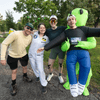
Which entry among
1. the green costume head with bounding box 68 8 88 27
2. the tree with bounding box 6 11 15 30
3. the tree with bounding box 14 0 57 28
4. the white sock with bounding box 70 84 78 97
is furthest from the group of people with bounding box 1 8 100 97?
the tree with bounding box 6 11 15 30

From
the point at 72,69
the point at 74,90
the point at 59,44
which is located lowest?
the point at 74,90

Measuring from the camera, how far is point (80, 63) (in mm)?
1824

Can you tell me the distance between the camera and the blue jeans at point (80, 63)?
176 cm

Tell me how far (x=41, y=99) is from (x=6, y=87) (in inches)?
50.9

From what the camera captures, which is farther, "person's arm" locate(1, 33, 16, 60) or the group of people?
"person's arm" locate(1, 33, 16, 60)

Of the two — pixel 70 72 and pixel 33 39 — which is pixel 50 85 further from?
pixel 33 39

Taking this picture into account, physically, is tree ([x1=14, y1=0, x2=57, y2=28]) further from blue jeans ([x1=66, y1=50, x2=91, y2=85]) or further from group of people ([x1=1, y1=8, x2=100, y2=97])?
blue jeans ([x1=66, y1=50, x2=91, y2=85])

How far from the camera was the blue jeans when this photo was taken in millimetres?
1762

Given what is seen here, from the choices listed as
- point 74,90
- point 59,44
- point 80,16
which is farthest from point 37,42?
point 74,90

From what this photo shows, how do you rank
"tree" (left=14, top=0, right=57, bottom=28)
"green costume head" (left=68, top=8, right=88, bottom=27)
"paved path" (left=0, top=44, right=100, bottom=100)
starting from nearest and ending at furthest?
"green costume head" (left=68, top=8, right=88, bottom=27), "paved path" (left=0, top=44, right=100, bottom=100), "tree" (left=14, top=0, right=57, bottom=28)

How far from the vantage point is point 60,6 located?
14570 millimetres

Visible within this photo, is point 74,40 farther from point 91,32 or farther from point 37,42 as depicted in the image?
point 37,42

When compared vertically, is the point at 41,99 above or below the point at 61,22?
below

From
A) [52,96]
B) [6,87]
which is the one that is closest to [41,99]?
[52,96]
